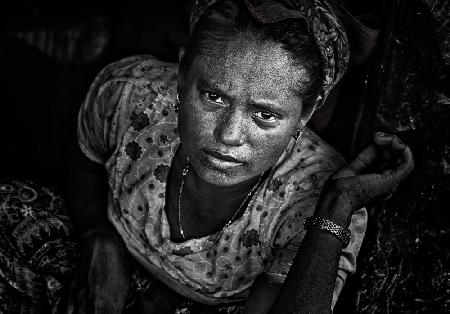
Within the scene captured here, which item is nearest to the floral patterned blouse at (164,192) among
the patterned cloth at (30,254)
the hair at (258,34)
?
the patterned cloth at (30,254)

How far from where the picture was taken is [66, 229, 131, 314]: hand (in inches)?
77.5

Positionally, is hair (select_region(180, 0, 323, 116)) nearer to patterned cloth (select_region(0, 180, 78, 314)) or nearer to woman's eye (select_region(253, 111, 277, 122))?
woman's eye (select_region(253, 111, 277, 122))

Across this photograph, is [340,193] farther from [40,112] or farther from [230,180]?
[40,112]

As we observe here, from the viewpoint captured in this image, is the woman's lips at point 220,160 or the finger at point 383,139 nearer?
the woman's lips at point 220,160

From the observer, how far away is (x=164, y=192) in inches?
78.5

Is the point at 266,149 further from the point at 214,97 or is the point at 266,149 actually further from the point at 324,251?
the point at 324,251

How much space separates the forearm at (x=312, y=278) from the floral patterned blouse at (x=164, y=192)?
0.07 metres

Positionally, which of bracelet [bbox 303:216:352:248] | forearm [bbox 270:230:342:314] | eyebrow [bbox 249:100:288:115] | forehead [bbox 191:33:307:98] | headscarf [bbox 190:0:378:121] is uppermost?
headscarf [bbox 190:0:378:121]

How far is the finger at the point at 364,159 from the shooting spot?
1.89 metres

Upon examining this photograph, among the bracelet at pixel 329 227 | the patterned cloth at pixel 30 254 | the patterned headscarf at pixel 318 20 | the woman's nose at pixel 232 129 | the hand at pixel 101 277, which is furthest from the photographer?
the patterned cloth at pixel 30 254

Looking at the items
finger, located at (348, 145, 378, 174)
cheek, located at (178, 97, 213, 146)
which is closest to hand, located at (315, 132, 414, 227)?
finger, located at (348, 145, 378, 174)

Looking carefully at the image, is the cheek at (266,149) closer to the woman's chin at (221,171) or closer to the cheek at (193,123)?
the woman's chin at (221,171)

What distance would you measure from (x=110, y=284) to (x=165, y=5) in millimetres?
1606

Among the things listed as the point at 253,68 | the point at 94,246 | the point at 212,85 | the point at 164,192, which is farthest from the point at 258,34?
the point at 94,246
